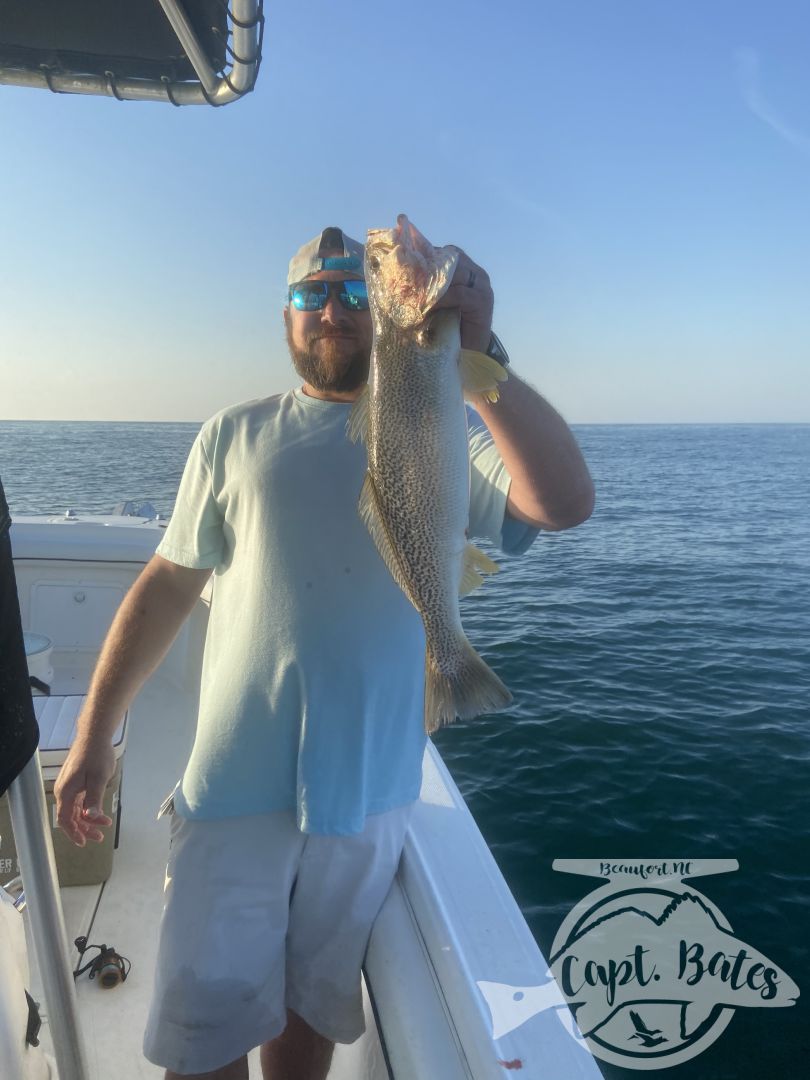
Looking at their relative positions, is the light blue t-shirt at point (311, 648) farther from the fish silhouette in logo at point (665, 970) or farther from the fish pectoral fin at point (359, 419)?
the fish silhouette in logo at point (665, 970)

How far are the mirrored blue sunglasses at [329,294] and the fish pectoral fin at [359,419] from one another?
17.4 inches

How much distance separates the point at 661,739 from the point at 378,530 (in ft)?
26.4

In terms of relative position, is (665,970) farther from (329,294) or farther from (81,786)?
(329,294)

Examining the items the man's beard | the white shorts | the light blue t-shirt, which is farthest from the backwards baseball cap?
the white shorts

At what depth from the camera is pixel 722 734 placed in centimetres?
894

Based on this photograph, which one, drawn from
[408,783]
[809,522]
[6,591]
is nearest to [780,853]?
[408,783]

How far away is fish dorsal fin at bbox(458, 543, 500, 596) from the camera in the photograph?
194 cm

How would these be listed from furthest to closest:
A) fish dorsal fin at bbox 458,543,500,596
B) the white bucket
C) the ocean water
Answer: the ocean water
the white bucket
fish dorsal fin at bbox 458,543,500,596

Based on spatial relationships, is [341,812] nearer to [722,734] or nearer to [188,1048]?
[188,1048]

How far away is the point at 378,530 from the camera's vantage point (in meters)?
1.86

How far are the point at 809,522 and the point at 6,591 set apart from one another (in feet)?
93.3

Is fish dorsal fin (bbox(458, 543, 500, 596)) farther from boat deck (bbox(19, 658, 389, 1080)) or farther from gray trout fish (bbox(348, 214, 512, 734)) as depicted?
boat deck (bbox(19, 658, 389, 1080))

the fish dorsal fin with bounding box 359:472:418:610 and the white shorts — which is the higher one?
the fish dorsal fin with bounding box 359:472:418:610

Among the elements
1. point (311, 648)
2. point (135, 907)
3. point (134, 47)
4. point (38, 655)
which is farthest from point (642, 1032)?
point (134, 47)
